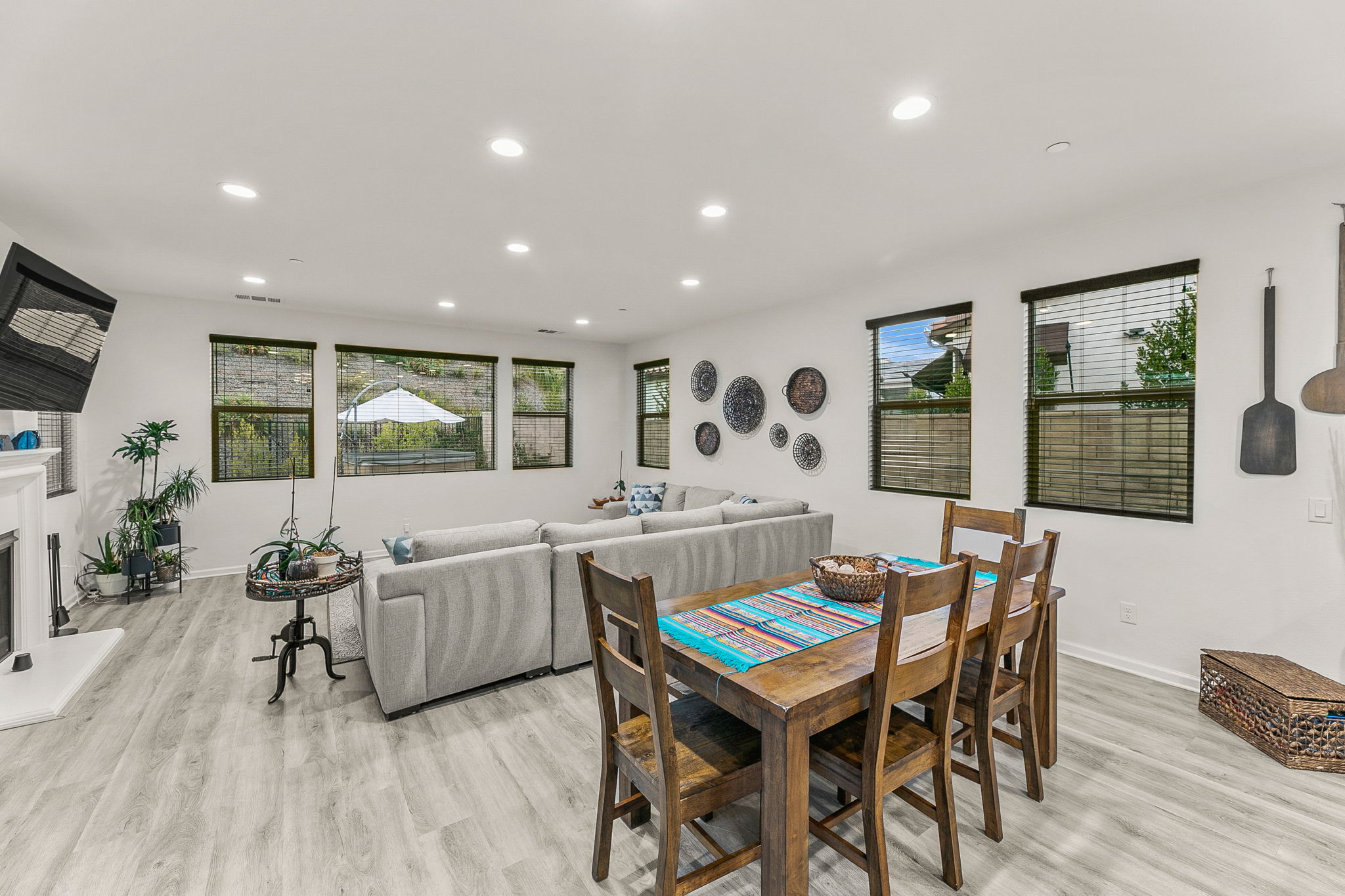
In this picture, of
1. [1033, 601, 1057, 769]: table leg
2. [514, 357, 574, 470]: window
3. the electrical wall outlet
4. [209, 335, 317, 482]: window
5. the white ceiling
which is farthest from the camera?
[514, 357, 574, 470]: window

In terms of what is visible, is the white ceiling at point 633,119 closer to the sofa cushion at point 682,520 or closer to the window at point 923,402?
the window at point 923,402

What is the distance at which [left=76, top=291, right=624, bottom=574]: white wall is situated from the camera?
4898 mm

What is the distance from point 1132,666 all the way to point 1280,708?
91 cm

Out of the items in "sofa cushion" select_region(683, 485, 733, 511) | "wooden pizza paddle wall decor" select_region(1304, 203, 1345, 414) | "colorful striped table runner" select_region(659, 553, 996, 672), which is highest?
"wooden pizza paddle wall decor" select_region(1304, 203, 1345, 414)

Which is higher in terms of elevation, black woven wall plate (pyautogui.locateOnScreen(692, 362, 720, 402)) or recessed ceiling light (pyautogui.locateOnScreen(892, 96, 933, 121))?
recessed ceiling light (pyautogui.locateOnScreen(892, 96, 933, 121))

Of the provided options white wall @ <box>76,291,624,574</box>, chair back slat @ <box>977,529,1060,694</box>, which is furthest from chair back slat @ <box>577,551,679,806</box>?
white wall @ <box>76,291,624,574</box>

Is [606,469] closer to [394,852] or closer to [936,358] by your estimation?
[936,358]

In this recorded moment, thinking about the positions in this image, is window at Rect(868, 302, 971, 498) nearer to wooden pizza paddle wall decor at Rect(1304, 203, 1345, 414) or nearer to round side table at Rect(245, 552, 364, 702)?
wooden pizza paddle wall decor at Rect(1304, 203, 1345, 414)

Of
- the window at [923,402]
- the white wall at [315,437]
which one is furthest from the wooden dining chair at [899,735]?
the white wall at [315,437]

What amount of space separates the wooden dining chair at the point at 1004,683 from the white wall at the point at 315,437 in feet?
18.2

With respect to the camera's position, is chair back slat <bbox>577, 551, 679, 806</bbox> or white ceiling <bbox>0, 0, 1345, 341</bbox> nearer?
chair back slat <bbox>577, 551, 679, 806</bbox>

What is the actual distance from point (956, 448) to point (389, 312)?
5.22m

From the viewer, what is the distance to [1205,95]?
204 cm

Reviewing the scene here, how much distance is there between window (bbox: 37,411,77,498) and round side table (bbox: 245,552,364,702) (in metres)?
2.53
